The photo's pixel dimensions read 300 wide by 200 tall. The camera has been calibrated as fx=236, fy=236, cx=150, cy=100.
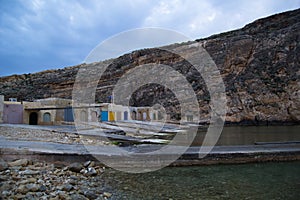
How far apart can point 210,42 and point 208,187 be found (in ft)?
152

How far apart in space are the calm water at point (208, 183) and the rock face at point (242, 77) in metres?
31.9

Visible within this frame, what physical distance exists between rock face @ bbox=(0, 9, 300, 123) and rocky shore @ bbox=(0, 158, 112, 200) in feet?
115

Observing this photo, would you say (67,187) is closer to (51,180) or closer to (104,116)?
(51,180)

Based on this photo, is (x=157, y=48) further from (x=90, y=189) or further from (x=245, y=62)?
(x=90, y=189)

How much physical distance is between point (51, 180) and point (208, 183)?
12.9 ft

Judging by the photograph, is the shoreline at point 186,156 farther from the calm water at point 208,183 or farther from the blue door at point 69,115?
the blue door at point 69,115

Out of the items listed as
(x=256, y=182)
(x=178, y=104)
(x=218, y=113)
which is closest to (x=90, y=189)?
(x=256, y=182)

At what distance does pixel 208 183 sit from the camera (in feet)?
20.7

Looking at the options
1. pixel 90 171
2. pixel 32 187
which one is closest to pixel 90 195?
pixel 32 187

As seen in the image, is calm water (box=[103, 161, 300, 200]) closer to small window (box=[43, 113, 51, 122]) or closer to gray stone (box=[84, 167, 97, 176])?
gray stone (box=[84, 167, 97, 176])

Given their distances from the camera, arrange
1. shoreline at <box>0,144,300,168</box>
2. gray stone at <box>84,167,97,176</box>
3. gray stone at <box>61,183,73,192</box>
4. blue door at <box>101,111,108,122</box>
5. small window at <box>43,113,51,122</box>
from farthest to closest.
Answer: blue door at <box>101,111,108,122</box> → small window at <box>43,113,51,122</box> → shoreline at <box>0,144,300,168</box> → gray stone at <box>84,167,97,176</box> → gray stone at <box>61,183,73,192</box>

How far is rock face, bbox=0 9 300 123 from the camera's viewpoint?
36625 mm

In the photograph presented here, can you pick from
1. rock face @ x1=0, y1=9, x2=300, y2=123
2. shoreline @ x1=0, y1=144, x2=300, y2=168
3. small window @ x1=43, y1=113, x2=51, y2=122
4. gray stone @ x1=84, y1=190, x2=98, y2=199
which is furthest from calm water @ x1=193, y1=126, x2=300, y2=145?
rock face @ x1=0, y1=9, x2=300, y2=123

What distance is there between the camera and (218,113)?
130 feet
